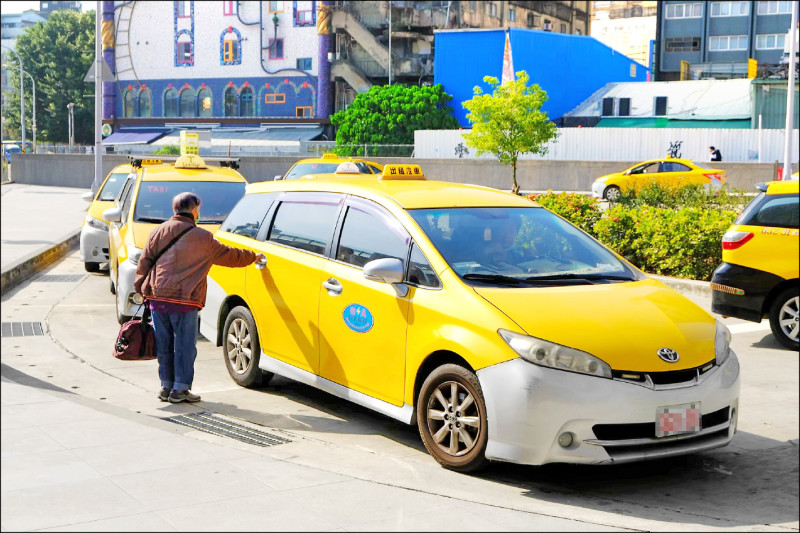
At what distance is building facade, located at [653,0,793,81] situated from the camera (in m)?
71.8

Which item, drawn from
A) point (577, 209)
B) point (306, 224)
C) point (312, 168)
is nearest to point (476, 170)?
point (312, 168)

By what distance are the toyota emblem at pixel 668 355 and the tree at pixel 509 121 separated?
29.2 metres

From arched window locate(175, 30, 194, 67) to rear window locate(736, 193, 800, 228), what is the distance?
69846mm

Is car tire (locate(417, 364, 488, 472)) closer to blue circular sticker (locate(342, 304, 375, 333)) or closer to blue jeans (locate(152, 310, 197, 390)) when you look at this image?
blue circular sticker (locate(342, 304, 375, 333))

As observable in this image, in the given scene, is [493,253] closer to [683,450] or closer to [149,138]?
[683,450]

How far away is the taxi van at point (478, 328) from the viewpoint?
553cm

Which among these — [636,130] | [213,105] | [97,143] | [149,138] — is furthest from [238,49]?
[97,143]

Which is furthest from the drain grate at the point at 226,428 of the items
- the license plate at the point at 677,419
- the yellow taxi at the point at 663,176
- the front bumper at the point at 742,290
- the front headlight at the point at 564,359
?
the yellow taxi at the point at 663,176

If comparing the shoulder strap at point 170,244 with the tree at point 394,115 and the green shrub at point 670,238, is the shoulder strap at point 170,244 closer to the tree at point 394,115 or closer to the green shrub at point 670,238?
the green shrub at point 670,238

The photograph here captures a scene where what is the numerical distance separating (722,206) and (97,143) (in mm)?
18092

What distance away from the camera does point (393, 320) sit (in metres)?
→ 6.48

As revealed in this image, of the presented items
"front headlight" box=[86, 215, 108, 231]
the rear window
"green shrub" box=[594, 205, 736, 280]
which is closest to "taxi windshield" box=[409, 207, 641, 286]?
the rear window

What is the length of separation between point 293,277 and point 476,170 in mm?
35623

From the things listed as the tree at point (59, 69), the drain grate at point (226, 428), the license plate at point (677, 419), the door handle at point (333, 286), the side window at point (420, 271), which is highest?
the tree at point (59, 69)
